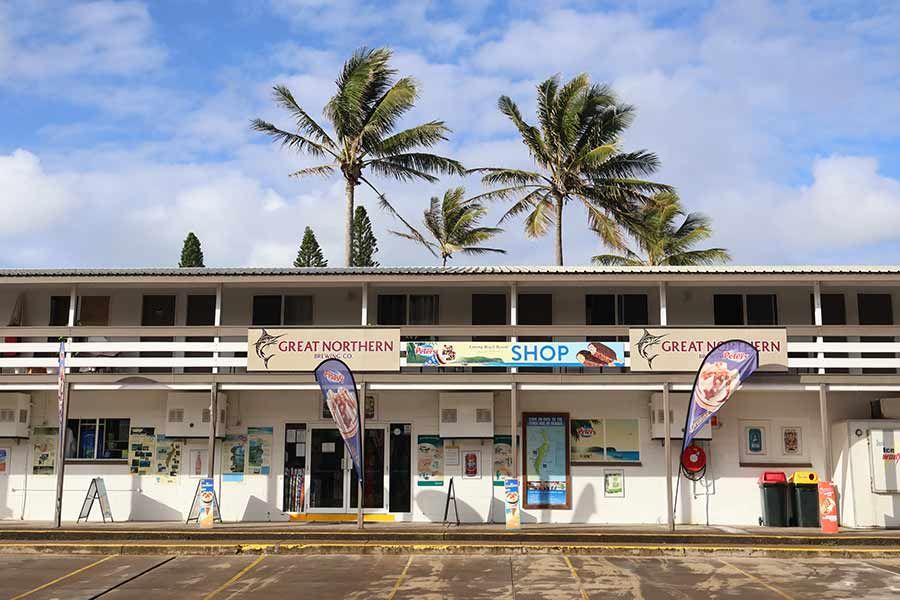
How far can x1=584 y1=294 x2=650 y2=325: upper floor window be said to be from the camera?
22.7 m

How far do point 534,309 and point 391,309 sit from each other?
3.32 metres

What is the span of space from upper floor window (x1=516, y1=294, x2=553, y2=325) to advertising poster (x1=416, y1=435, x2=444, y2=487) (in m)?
3.53

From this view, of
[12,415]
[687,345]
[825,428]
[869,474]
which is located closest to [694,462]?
[687,345]

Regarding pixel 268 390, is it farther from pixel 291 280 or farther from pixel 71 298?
pixel 71 298

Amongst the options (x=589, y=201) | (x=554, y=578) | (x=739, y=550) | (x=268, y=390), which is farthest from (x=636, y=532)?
(x=589, y=201)

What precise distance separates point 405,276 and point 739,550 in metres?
8.43

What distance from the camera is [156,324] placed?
22859mm

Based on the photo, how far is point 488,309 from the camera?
74.9ft

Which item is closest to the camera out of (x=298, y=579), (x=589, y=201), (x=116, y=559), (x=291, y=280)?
(x=298, y=579)

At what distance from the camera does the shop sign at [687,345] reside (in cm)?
1997

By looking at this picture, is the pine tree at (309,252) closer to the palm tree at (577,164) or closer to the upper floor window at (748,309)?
the palm tree at (577,164)

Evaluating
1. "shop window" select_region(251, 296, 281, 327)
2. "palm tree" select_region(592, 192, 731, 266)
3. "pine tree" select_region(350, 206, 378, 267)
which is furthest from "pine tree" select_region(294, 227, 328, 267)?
"shop window" select_region(251, 296, 281, 327)

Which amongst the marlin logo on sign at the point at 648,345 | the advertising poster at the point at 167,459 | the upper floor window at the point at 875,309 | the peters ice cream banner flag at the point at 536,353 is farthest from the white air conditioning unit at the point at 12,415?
the upper floor window at the point at 875,309

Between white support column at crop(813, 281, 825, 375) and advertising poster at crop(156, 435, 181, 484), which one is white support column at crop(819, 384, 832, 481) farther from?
advertising poster at crop(156, 435, 181, 484)
